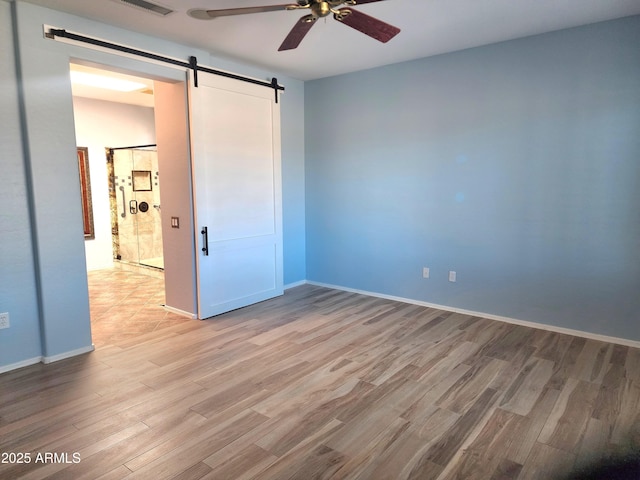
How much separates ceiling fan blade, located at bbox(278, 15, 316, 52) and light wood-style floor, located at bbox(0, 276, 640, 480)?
2364mm

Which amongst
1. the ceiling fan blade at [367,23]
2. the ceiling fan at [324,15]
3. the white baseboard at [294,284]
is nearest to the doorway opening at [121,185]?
the white baseboard at [294,284]

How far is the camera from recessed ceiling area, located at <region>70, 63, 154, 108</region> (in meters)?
4.66

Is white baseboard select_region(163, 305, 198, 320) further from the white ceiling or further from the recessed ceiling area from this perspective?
the white ceiling

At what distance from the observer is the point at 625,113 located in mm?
3338

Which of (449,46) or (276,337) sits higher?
(449,46)

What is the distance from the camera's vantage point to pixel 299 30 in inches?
101

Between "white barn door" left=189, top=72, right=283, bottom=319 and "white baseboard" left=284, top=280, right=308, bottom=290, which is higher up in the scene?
"white barn door" left=189, top=72, right=283, bottom=319

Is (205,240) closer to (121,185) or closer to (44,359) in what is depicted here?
(44,359)

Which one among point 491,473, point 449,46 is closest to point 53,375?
point 491,473

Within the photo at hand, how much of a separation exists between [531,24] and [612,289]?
7.80 ft

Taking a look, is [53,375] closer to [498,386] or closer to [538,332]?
[498,386]

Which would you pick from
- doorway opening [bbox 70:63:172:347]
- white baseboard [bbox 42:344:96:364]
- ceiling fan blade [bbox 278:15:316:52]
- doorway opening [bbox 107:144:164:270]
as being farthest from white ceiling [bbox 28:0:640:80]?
doorway opening [bbox 107:144:164:270]

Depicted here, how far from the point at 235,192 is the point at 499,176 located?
273 cm

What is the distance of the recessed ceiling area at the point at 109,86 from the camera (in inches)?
184
